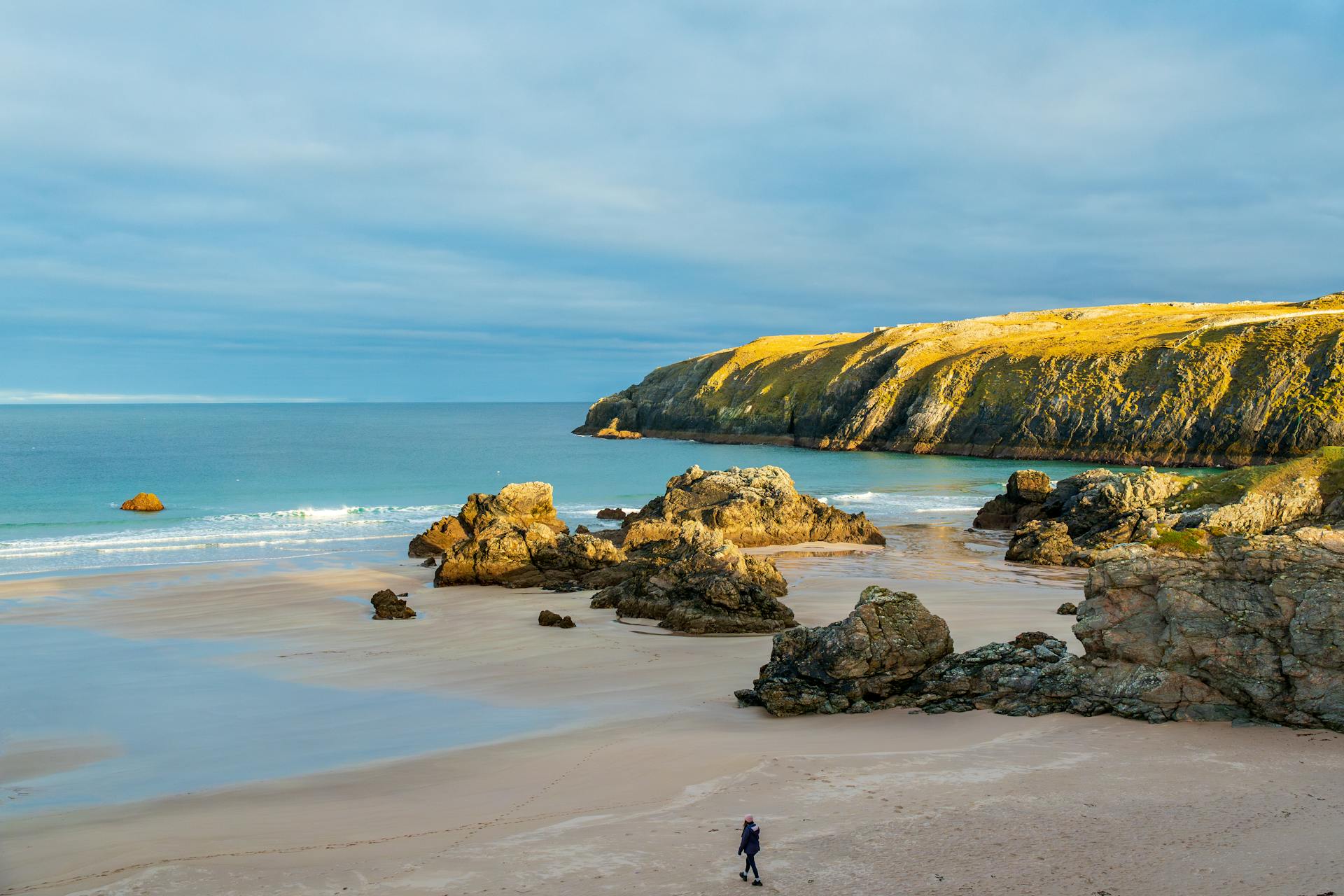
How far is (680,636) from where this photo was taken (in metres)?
16.7

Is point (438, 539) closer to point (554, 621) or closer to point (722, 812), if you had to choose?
point (554, 621)

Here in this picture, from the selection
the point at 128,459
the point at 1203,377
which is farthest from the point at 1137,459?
the point at 128,459

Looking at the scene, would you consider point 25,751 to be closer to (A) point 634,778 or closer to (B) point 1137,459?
(A) point 634,778

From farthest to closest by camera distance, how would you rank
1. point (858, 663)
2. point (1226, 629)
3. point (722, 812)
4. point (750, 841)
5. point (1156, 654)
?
point (858, 663) → point (1156, 654) → point (1226, 629) → point (722, 812) → point (750, 841)

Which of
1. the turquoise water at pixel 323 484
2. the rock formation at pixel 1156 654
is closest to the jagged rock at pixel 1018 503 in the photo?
the turquoise water at pixel 323 484

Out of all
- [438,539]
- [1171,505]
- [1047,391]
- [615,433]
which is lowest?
[438,539]

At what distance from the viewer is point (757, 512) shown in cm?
3088

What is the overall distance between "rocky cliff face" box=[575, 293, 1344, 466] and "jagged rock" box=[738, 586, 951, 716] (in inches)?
2659

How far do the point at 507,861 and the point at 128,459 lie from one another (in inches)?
3008

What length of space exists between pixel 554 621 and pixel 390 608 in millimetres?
3711

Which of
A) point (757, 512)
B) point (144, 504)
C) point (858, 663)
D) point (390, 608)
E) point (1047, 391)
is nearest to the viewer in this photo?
point (858, 663)

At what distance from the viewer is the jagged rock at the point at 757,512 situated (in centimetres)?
3041

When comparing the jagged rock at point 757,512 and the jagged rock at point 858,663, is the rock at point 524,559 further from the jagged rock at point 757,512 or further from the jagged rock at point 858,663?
the jagged rock at point 858,663

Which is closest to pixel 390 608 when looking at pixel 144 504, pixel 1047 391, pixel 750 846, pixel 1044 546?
pixel 750 846
